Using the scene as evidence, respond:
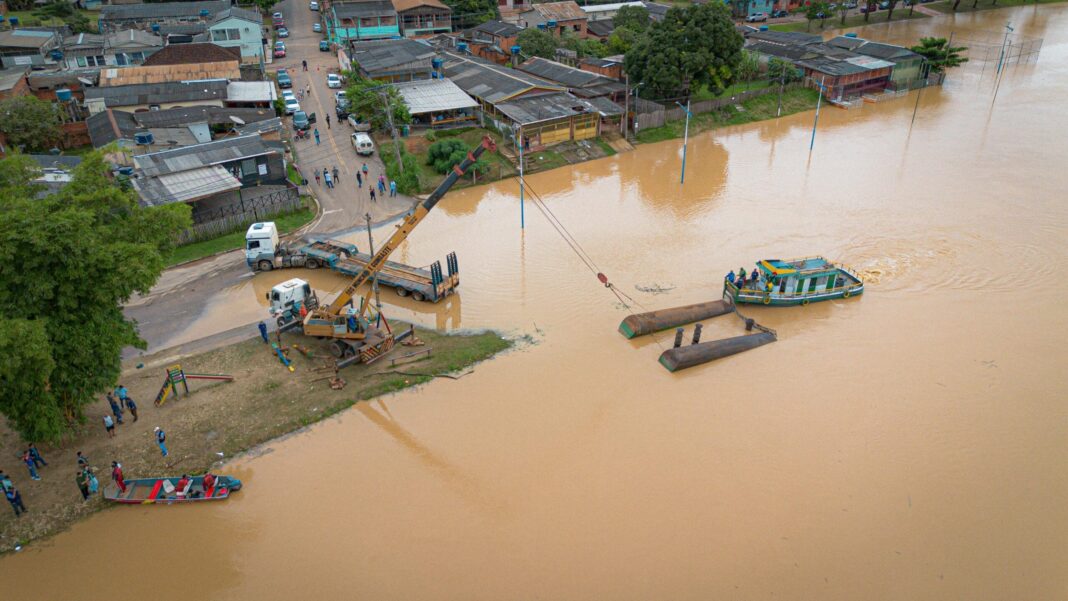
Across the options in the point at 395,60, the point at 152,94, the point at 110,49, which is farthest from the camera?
the point at 110,49

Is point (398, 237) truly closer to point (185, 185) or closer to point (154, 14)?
point (185, 185)

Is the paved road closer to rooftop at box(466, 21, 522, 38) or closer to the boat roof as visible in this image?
rooftop at box(466, 21, 522, 38)

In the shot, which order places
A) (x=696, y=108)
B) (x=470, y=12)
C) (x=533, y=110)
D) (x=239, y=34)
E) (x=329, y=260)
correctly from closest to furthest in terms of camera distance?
(x=329, y=260)
(x=533, y=110)
(x=696, y=108)
(x=239, y=34)
(x=470, y=12)

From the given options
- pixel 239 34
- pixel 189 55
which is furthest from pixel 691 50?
pixel 239 34

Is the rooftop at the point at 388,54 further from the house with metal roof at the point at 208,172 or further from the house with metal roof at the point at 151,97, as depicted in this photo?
the house with metal roof at the point at 208,172

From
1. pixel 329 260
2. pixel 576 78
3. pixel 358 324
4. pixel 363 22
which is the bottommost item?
pixel 329 260

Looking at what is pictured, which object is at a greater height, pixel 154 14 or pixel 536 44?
pixel 154 14

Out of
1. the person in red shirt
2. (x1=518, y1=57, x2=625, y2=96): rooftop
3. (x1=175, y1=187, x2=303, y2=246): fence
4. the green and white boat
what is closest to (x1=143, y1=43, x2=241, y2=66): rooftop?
(x1=175, y1=187, x2=303, y2=246): fence
